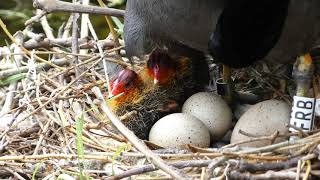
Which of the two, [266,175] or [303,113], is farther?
[303,113]

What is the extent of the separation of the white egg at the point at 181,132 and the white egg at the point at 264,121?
0.33 feet

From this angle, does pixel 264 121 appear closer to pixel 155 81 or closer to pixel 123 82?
pixel 155 81

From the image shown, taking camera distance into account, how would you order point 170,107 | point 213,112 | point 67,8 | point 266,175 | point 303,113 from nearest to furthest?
point 266,175 < point 303,113 < point 213,112 < point 170,107 < point 67,8

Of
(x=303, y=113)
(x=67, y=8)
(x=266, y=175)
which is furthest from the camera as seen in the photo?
(x=67, y=8)

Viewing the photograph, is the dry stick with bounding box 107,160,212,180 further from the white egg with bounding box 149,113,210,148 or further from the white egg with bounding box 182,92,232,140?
the white egg with bounding box 182,92,232,140

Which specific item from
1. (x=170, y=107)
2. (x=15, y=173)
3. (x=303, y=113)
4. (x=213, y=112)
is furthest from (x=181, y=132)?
(x=15, y=173)

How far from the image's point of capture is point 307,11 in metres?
2.21

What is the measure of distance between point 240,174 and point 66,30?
165 cm

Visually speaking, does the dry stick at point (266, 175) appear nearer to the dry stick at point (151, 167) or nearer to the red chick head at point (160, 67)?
the dry stick at point (151, 167)

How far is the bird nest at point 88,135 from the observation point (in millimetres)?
1902

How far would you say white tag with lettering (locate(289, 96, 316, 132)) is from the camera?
2.15 metres

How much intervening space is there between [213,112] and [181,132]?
0.18 m

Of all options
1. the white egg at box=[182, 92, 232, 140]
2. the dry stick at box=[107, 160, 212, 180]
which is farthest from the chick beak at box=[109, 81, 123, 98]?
the dry stick at box=[107, 160, 212, 180]

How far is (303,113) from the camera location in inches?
84.8
